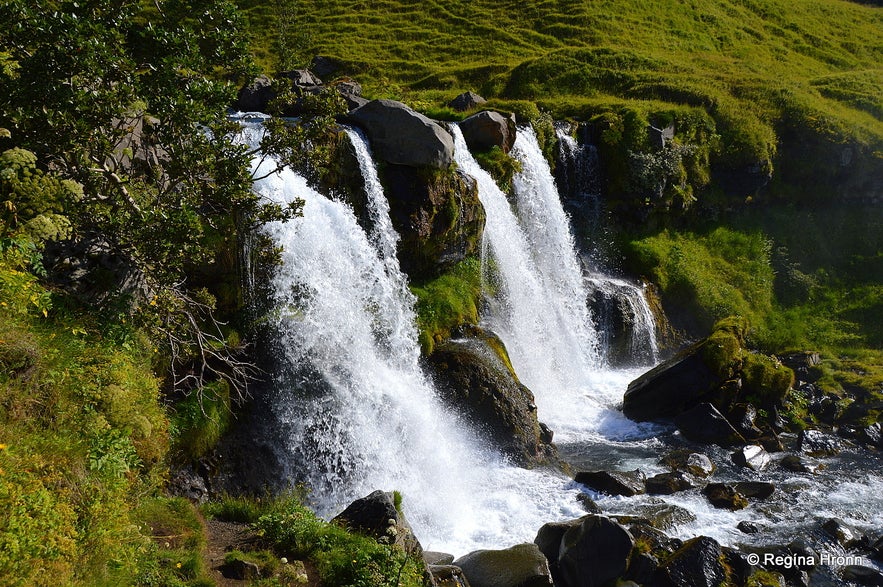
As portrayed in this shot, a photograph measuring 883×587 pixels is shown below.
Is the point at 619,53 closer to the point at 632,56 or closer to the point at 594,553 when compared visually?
the point at 632,56

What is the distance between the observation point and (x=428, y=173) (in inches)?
704

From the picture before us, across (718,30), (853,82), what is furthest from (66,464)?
(718,30)

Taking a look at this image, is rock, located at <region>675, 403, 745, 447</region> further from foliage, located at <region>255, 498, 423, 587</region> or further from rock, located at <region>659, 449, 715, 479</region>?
foliage, located at <region>255, 498, 423, 587</region>

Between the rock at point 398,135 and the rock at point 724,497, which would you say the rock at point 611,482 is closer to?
the rock at point 724,497

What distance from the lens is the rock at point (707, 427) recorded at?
16812 millimetres

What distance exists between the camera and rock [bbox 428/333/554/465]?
14.6 meters

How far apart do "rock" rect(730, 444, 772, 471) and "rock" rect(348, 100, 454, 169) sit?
11.8 m

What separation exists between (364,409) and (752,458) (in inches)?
408

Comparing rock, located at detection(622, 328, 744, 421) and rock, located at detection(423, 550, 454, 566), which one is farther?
rock, located at detection(622, 328, 744, 421)

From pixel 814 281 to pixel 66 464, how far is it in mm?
31348

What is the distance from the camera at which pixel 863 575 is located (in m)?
11.1

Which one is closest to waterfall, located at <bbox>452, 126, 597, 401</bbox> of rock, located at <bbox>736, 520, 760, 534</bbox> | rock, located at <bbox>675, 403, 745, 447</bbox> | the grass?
rock, located at <bbox>675, 403, 745, 447</bbox>

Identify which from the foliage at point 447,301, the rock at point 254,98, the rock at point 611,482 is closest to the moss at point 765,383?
the rock at point 611,482

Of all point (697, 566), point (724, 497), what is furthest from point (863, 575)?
point (697, 566)
